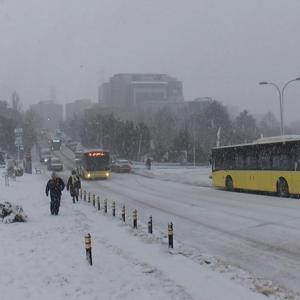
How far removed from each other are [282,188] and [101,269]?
1980 centimetres

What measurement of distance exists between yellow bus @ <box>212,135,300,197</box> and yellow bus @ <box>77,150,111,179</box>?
815 inches

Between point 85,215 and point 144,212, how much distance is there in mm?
2965

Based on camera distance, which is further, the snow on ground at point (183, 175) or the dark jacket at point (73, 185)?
the snow on ground at point (183, 175)

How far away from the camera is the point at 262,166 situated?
3166 cm

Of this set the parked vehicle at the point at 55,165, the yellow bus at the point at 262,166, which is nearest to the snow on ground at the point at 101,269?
the yellow bus at the point at 262,166

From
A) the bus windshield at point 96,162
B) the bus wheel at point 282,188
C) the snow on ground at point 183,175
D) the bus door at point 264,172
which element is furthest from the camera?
the bus windshield at point 96,162

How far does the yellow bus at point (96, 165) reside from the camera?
5734 centimetres

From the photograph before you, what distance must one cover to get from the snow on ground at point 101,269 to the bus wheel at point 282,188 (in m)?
13.1

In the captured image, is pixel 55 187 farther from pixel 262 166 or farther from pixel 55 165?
pixel 55 165

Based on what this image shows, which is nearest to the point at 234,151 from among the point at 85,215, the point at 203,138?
the point at 85,215

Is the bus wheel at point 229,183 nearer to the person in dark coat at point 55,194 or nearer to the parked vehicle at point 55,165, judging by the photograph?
the person in dark coat at point 55,194

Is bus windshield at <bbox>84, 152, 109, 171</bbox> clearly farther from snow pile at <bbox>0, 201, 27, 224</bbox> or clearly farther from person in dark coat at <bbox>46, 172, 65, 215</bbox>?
snow pile at <bbox>0, 201, 27, 224</bbox>

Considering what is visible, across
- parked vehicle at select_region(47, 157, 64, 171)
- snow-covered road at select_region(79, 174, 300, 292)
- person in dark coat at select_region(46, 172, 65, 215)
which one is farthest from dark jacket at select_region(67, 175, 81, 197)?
parked vehicle at select_region(47, 157, 64, 171)

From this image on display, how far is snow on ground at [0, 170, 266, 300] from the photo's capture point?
9.56 m
